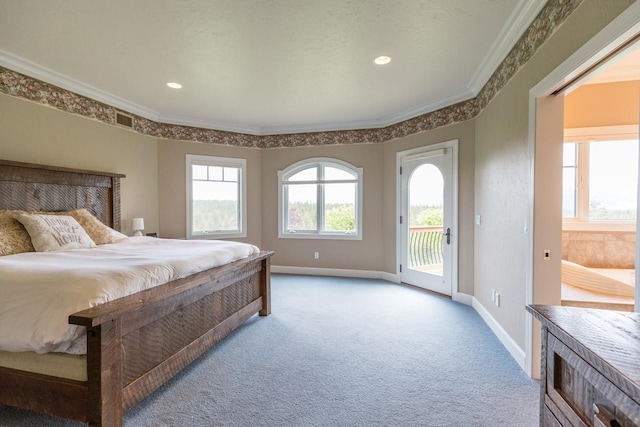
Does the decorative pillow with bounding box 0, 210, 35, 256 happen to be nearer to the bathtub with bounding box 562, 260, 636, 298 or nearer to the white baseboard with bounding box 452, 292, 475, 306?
the white baseboard with bounding box 452, 292, 475, 306

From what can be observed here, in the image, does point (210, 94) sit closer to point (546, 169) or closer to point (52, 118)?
point (52, 118)

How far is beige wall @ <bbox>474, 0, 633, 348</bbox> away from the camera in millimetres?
1826

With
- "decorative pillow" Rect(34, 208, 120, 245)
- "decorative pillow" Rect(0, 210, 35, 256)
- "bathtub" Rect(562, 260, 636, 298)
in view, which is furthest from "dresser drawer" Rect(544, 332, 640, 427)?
"decorative pillow" Rect(34, 208, 120, 245)

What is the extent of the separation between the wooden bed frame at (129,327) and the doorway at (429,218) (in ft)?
7.75

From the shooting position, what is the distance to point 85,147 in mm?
3807

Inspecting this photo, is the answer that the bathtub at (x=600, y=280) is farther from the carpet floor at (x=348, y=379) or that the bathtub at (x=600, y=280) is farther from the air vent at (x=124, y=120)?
the air vent at (x=124, y=120)

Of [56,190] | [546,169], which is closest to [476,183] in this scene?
[546,169]

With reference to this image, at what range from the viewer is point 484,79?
10.8ft

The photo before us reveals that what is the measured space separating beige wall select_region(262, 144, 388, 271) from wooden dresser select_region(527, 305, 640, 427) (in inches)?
163

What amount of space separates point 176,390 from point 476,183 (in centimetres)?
360

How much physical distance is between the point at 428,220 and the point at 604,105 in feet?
7.59

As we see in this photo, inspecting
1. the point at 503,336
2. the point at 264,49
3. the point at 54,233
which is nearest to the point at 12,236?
the point at 54,233

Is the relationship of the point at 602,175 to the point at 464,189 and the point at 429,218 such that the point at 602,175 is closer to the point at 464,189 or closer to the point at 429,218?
the point at 464,189

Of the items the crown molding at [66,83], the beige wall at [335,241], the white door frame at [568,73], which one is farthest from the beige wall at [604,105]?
the crown molding at [66,83]
